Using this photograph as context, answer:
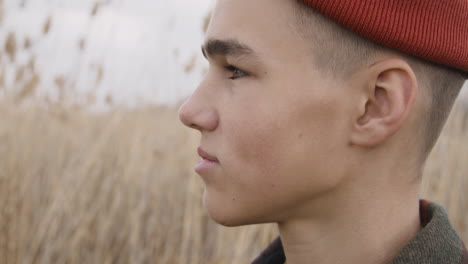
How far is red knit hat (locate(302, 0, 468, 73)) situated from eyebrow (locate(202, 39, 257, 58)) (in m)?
0.19

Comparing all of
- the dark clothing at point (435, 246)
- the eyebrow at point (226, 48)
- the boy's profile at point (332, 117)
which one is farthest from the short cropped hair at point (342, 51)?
the dark clothing at point (435, 246)

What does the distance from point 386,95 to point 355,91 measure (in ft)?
0.25

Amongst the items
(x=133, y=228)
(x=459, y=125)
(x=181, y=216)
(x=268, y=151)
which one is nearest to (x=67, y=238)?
(x=133, y=228)

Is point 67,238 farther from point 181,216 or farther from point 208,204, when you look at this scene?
point 208,204

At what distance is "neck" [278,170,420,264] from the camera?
4.23 feet

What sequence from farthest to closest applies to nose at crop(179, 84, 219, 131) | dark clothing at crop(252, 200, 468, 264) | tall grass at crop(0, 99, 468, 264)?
tall grass at crop(0, 99, 468, 264), nose at crop(179, 84, 219, 131), dark clothing at crop(252, 200, 468, 264)

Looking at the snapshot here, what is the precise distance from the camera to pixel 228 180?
1312 mm

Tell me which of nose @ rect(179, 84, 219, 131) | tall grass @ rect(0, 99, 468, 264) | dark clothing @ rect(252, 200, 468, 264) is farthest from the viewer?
tall grass @ rect(0, 99, 468, 264)

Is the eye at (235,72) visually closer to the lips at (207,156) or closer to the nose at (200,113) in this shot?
the nose at (200,113)

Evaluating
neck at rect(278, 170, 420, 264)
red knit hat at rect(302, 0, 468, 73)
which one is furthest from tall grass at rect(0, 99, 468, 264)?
red knit hat at rect(302, 0, 468, 73)

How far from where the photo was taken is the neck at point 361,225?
1.29 m

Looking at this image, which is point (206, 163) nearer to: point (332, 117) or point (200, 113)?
point (200, 113)

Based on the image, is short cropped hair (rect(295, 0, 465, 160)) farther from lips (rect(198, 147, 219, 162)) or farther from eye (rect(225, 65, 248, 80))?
lips (rect(198, 147, 219, 162))

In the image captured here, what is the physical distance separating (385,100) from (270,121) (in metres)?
0.29
